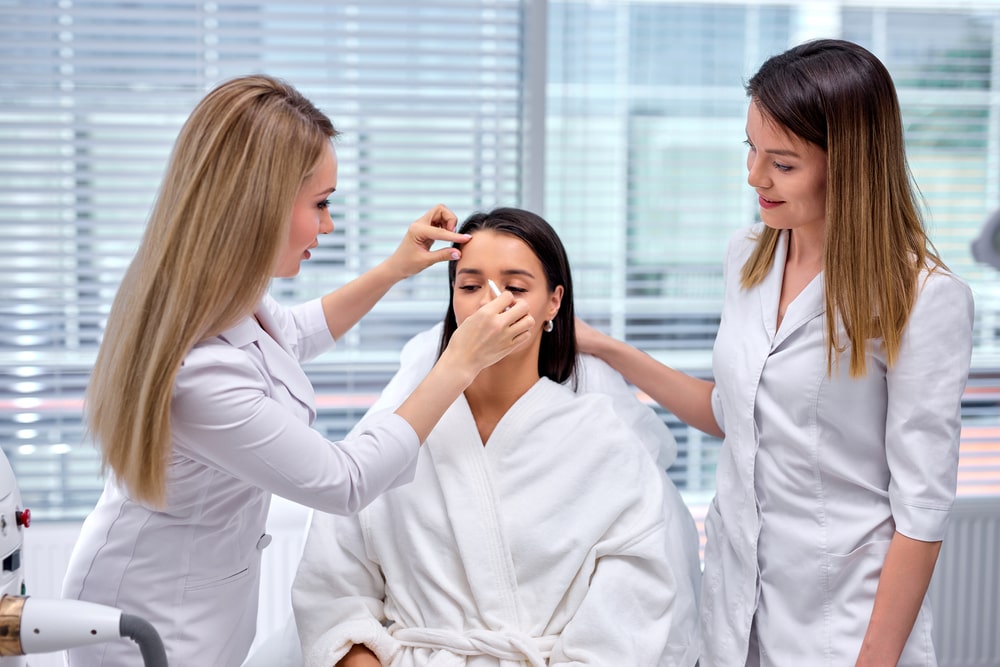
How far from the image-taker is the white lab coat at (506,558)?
1462 millimetres

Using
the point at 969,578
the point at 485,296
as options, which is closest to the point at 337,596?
the point at 485,296

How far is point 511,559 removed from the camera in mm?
1519

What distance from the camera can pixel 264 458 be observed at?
1.22m

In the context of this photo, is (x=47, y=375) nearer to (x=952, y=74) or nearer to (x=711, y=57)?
(x=711, y=57)

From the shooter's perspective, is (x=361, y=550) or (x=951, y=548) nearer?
(x=361, y=550)

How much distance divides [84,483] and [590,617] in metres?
1.70

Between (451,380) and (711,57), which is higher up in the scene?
(711,57)

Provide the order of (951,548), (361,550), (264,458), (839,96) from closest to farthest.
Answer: (264,458) < (839,96) < (361,550) < (951,548)

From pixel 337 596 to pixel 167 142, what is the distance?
147 cm

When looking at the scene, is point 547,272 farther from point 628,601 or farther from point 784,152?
point 628,601

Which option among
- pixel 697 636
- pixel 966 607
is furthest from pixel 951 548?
pixel 697 636

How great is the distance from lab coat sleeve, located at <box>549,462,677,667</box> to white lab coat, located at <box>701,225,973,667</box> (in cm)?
14

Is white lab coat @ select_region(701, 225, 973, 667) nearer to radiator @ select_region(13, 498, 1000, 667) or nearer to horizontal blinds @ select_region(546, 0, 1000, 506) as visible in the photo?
horizontal blinds @ select_region(546, 0, 1000, 506)

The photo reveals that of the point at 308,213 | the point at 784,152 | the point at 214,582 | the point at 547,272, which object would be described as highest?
the point at 784,152
